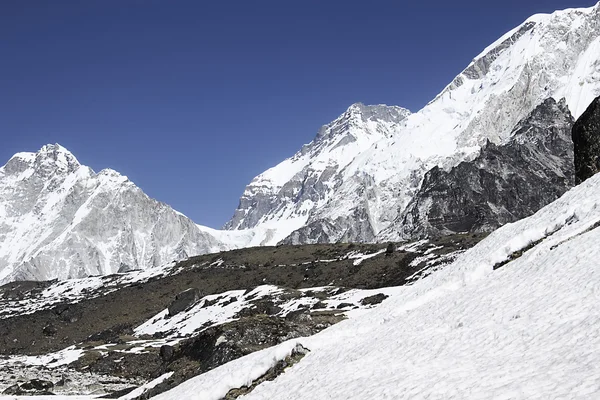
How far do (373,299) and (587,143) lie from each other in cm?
2092

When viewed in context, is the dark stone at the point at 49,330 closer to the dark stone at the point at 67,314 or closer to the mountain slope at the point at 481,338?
the dark stone at the point at 67,314

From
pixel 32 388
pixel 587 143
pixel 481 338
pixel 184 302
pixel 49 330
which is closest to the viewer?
pixel 481 338

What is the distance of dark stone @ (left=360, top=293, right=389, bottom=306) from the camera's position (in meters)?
50.6

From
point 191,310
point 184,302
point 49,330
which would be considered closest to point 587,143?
point 191,310

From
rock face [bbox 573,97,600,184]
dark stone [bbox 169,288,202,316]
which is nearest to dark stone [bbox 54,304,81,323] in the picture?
dark stone [bbox 169,288,202,316]

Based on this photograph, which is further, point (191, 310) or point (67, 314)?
point (67, 314)

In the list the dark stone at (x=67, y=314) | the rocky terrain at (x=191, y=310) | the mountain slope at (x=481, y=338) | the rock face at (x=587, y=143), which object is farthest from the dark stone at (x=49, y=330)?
the rock face at (x=587, y=143)

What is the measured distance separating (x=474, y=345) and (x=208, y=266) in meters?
135

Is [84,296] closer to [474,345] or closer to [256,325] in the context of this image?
[256,325]

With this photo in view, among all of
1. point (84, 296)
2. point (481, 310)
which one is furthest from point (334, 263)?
point (481, 310)

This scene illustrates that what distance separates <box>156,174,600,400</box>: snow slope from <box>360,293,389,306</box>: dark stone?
19.0 metres

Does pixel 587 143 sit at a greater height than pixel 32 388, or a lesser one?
lesser

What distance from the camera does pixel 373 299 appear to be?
170ft

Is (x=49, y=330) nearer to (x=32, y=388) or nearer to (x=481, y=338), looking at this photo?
(x=32, y=388)
